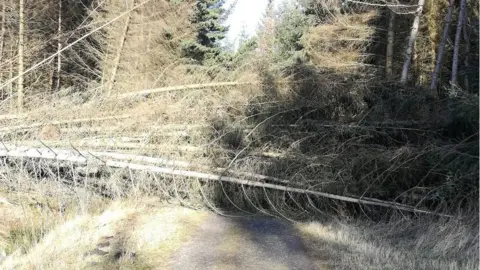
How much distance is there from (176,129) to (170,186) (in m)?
1.09

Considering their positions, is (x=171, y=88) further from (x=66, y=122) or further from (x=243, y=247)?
(x=243, y=247)

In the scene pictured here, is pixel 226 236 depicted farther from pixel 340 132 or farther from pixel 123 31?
pixel 123 31

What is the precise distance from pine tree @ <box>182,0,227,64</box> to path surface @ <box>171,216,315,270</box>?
15.0 metres

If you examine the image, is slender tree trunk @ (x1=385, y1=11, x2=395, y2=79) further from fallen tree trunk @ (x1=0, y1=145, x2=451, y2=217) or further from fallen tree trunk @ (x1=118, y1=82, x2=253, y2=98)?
fallen tree trunk @ (x1=0, y1=145, x2=451, y2=217)

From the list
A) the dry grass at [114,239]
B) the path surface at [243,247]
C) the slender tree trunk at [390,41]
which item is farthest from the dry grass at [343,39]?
the dry grass at [114,239]

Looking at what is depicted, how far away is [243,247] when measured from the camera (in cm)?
506

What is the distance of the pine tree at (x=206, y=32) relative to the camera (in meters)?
20.6

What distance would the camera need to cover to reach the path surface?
4.50 metres

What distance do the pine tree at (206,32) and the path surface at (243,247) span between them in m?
15.0

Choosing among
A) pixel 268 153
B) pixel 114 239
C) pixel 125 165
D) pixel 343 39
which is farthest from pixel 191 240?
pixel 343 39

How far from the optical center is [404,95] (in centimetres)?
723

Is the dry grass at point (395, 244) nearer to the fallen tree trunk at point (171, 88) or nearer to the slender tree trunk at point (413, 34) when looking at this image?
the fallen tree trunk at point (171, 88)

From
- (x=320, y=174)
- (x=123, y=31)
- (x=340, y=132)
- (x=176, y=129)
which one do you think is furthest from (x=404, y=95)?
(x=123, y=31)

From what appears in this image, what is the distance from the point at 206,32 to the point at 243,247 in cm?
1937
